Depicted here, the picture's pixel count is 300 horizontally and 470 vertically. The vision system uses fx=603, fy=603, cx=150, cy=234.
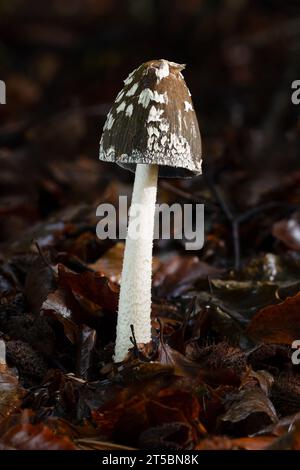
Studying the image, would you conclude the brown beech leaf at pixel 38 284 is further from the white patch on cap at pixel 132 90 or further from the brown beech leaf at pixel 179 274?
the white patch on cap at pixel 132 90

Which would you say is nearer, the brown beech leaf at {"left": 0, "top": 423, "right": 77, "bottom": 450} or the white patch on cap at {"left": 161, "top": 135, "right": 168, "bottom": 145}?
the brown beech leaf at {"left": 0, "top": 423, "right": 77, "bottom": 450}

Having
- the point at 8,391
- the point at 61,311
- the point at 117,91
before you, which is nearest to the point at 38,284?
the point at 61,311

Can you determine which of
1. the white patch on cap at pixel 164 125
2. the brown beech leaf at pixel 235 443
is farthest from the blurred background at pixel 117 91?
the brown beech leaf at pixel 235 443

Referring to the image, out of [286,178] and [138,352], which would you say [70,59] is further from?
[138,352]

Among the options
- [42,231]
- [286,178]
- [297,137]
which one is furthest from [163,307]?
[297,137]

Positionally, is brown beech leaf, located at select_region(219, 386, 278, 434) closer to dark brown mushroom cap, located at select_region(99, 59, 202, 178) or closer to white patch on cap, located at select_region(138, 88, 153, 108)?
dark brown mushroom cap, located at select_region(99, 59, 202, 178)

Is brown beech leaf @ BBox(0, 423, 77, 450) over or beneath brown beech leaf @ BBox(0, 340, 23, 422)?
beneath

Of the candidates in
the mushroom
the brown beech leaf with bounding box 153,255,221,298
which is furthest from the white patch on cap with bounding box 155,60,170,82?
the brown beech leaf with bounding box 153,255,221,298

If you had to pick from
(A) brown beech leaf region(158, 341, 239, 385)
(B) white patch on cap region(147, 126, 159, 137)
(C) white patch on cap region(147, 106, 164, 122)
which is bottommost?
(A) brown beech leaf region(158, 341, 239, 385)
